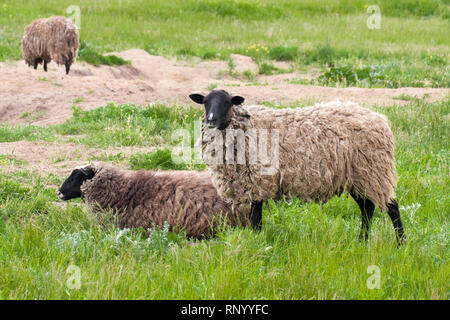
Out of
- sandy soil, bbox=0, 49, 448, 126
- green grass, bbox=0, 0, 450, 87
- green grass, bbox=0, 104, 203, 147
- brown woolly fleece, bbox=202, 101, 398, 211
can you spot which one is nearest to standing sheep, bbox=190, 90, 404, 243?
brown woolly fleece, bbox=202, 101, 398, 211

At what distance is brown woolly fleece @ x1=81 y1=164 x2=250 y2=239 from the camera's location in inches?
206

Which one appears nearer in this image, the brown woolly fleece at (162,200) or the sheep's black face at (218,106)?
the sheep's black face at (218,106)

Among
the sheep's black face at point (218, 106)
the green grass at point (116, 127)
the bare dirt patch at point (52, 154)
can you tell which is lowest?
the bare dirt patch at point (52, 154)

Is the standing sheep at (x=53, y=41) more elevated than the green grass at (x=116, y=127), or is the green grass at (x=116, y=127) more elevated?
the standing sheep at (x=53, y=41)

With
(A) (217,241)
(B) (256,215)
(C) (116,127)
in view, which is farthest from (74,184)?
(C) (116,127)

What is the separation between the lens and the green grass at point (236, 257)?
138 inches

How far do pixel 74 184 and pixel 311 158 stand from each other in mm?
2671

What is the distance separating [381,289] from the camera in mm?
3443

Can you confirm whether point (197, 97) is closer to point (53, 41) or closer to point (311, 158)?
point (311, 158)

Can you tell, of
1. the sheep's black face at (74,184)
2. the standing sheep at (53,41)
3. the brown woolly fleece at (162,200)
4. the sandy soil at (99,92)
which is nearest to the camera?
the brown woolly fleece at (162,200)

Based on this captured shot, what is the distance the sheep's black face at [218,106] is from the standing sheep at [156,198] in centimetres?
94

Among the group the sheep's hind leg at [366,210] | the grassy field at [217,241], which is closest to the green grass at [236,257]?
the grassy field at [217,241]

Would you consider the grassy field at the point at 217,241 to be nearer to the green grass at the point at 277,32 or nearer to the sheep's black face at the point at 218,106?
the sheep's black face at the point at 218,106

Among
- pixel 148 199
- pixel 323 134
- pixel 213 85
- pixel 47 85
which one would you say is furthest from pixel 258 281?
pixel 47 85
